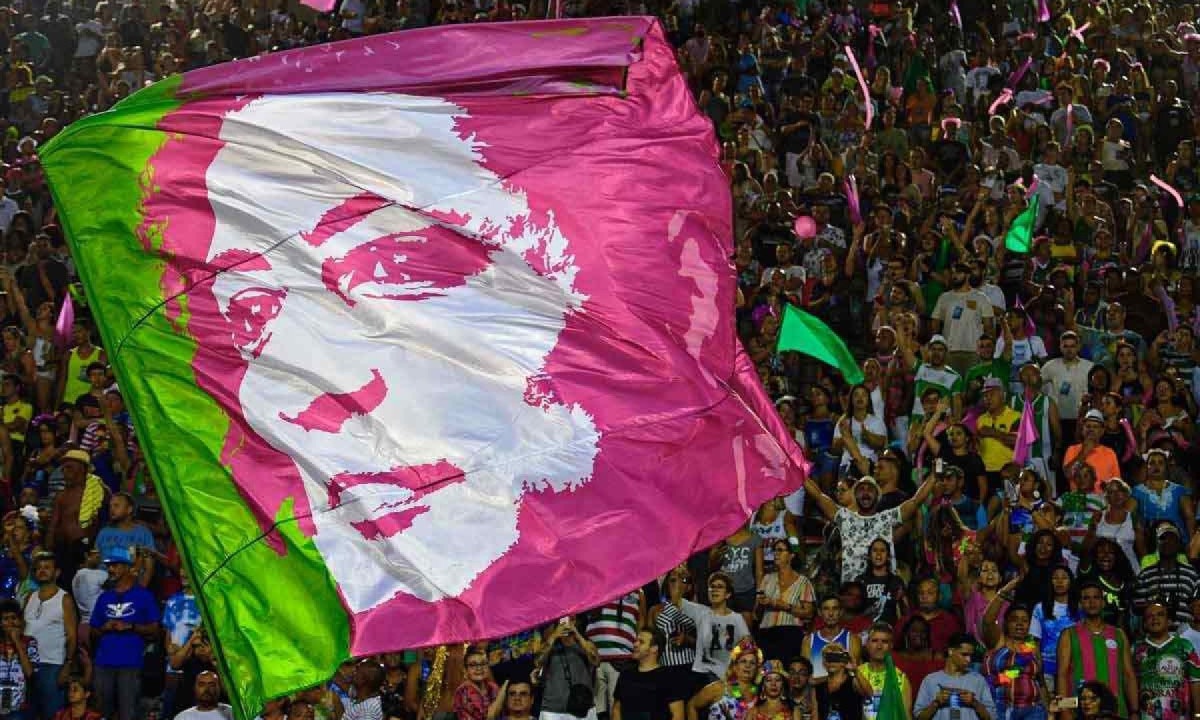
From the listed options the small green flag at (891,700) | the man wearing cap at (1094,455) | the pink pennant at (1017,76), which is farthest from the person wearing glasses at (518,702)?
the pink pennant at (1017,76)

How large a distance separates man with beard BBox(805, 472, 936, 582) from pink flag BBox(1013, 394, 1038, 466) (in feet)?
3.14

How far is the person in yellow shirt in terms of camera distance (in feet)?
56.6

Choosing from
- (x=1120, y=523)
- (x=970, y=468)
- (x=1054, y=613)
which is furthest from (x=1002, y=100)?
(x=1054, y=613)

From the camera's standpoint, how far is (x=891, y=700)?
14609mm

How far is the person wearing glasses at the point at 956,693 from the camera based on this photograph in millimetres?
14711

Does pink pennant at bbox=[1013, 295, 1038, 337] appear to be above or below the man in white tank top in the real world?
above

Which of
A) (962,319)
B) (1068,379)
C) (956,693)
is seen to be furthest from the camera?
(962,319)

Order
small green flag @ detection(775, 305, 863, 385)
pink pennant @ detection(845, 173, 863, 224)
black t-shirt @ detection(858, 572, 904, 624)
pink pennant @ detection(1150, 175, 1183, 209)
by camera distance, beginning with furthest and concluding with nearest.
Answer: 1. pink pennant @ detection(1150, 175, 1183, 209)
2. pink pennant @ detection(845, 173, 863, 224)
3. small green flag @ detection(775, 305, 863, 385)
4. black t-shirt @ detection(858, 572, 904, 624)

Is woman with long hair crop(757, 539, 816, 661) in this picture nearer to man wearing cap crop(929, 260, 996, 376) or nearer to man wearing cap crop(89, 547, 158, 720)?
man wearing cap crop(929, 260, 996, 376)

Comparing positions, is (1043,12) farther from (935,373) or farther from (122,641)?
(122,641)

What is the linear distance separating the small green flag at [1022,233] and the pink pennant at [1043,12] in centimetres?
660

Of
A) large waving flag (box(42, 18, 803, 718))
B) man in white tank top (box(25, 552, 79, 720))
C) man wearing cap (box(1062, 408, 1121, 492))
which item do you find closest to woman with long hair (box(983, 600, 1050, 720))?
man wearing cap (box(1062, 408, 1121, 492))

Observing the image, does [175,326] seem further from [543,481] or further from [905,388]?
[905,388]

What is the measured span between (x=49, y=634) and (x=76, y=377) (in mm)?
3732
